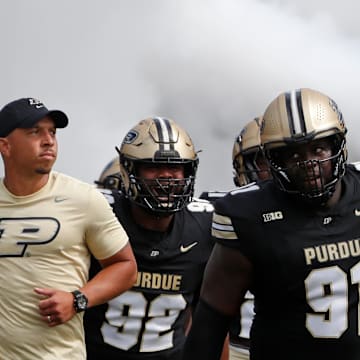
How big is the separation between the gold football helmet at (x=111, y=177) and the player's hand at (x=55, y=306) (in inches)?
145

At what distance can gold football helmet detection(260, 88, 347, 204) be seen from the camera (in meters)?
2.89

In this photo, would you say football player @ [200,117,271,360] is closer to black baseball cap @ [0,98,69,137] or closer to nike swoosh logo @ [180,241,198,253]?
nike swoosh logo @ [180,241,198,253]

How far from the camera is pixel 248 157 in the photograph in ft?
18.1

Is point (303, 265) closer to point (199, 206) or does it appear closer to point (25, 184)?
point (25, 184)

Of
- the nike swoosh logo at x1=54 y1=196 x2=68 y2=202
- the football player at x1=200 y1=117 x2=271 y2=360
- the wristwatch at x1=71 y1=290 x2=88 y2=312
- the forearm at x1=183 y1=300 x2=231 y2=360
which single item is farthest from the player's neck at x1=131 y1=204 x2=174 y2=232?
the forearm at x1=183 y1=300 x2=231 y2=360

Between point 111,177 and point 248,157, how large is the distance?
2.15 metres

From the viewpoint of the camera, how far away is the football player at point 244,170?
195 inches

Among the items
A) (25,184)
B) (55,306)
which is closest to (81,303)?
(55,306)

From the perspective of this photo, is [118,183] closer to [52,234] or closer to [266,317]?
[52,234]

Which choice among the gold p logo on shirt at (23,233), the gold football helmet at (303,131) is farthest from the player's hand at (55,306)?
the gold football helmet at (303,131)

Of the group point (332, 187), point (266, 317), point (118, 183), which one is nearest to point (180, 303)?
point (266, 317)

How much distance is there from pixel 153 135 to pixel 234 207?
158 centimetres

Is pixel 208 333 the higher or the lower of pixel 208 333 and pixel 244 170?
the lower

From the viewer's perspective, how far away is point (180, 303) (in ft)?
13.9
